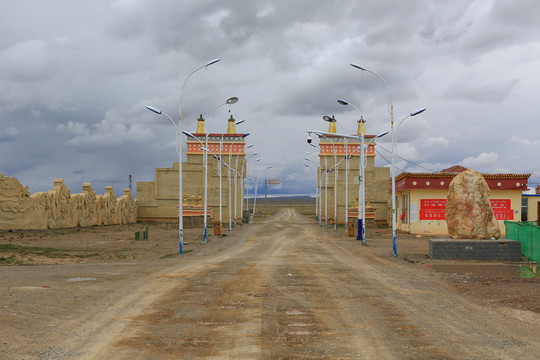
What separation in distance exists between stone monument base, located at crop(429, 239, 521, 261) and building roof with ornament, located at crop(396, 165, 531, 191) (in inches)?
785

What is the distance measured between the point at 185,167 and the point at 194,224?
12711 millimetres

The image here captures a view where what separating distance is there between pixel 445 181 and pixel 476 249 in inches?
829

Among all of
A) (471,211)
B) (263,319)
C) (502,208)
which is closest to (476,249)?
(471,211)

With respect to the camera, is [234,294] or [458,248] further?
[458,248]

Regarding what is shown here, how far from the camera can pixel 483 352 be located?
7.13 m

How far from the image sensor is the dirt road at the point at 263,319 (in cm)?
716

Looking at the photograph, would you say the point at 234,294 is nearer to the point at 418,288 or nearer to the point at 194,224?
the point at 418,288

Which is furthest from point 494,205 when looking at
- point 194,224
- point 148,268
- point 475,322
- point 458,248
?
point 475,322

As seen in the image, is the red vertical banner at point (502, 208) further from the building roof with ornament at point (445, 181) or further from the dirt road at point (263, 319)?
the dirt road at point (263, 319)

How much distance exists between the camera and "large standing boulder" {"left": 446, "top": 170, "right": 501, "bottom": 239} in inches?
886

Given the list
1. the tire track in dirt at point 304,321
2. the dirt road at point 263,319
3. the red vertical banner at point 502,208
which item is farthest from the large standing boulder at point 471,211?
the red vertical banner at point 502,208

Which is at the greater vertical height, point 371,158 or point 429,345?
point 371,158

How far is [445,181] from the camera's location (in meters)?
41.9

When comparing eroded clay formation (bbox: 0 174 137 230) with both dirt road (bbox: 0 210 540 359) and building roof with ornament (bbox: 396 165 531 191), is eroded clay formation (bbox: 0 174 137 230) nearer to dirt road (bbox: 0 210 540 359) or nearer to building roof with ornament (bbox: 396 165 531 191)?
dirt road (bbox: 0 210 540 359)
